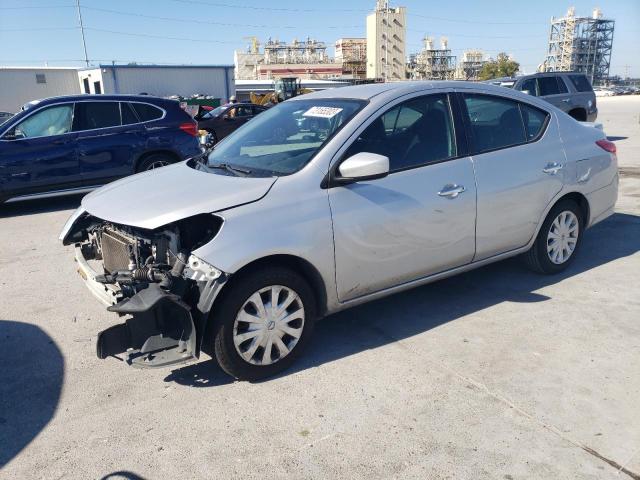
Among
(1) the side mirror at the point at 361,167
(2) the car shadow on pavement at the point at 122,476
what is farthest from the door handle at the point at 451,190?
(2) the car shadow on pavement at the point at 122,476

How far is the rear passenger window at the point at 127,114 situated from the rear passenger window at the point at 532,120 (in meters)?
6.42

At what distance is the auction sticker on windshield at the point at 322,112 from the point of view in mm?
3845

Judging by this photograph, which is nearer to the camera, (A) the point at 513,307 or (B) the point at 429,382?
(B) the point at 429,382

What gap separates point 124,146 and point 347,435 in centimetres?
710

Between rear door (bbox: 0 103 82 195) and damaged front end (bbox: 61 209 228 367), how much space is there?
18.2 feet

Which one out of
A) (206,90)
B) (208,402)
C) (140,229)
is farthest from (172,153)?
(206,90)

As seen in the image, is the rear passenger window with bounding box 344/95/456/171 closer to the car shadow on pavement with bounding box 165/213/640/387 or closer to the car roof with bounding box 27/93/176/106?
the car shadow on pavement with bounding box 165/213/640/387

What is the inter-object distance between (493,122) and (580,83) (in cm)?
1300

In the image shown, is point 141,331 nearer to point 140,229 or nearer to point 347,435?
point 140,229

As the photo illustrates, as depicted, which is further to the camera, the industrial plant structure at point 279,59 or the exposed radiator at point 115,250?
the industrial plant structure at point 279,59

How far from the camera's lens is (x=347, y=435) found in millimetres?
2854

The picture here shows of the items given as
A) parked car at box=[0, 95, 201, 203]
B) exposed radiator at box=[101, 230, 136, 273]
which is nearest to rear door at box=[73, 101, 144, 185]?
parked car at box=[0, 95, 201, 203]

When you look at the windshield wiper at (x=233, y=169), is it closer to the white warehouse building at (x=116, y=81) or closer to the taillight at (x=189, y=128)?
the taillight at (x=189, y=128)

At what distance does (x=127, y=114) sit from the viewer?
8828 mm
